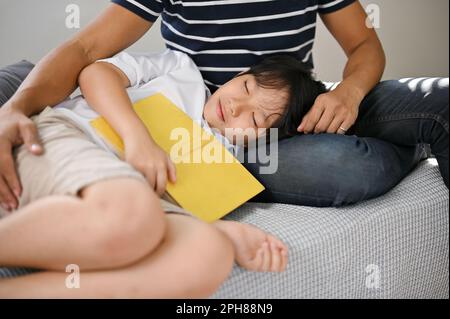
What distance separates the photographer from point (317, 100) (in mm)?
1021

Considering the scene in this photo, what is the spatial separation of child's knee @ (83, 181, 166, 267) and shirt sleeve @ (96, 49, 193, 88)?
1.37 ft

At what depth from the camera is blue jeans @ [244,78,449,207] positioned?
0.92 metres

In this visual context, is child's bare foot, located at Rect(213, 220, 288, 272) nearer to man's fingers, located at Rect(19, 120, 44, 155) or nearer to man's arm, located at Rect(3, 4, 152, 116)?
man's fingers, located at Rect(19, 120, 44, 155)

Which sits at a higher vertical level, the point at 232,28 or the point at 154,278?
the point at 232,28

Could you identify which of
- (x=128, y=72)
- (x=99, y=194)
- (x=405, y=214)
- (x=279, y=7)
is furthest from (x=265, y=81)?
(x=99, y=194)

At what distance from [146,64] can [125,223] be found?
0.52 m

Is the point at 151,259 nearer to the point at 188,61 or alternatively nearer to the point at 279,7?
the point at 188,61

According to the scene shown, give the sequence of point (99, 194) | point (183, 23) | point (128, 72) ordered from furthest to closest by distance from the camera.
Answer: point (183, 23) → point (128, 72) → point (99, 194)

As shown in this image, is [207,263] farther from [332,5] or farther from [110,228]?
[332,5]

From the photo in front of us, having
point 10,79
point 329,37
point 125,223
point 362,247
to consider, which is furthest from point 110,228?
point 329,37

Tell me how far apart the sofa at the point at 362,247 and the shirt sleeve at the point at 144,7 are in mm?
477

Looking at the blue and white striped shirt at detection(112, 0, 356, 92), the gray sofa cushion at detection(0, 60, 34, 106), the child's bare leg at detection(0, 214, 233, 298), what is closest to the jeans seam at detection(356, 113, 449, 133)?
the blue and white striped shirt at detection(112, 0, 356, 92)

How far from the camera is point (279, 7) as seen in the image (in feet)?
3.65

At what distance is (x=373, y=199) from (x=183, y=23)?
577mm
